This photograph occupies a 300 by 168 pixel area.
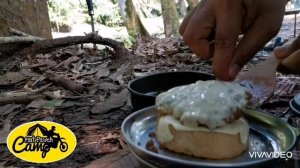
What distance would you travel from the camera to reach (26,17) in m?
4.06

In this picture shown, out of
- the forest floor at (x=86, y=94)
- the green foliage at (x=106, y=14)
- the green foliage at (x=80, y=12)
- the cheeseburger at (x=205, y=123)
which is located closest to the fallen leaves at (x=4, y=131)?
the forest floor at (x=86, y=94)

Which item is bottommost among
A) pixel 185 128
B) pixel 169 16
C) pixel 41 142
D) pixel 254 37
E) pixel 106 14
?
pixel 106 14

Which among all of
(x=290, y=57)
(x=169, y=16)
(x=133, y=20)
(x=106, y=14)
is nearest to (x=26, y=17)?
(x=290, y=57)

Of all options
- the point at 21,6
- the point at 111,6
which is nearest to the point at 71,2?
the point at 111,6

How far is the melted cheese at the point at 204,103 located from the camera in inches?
49.3

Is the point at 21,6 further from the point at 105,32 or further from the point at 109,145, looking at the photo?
the point at 105,32

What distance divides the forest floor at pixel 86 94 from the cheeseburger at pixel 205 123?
1.09 feet

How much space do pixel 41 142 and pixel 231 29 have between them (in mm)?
899

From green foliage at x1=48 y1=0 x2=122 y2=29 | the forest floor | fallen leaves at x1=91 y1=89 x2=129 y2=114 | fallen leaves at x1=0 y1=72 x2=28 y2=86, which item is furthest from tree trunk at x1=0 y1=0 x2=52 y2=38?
green foliage at x1=48 y1=0 x2=122 y2=29

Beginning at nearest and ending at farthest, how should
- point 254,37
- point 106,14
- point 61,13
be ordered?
point 254,37
point 61,13
point 106,14

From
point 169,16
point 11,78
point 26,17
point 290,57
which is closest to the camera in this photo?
point 290,57

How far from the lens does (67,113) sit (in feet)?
7.36

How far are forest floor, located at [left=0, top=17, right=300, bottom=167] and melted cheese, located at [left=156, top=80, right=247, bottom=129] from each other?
335mm

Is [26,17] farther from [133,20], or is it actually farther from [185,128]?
[133,20]
